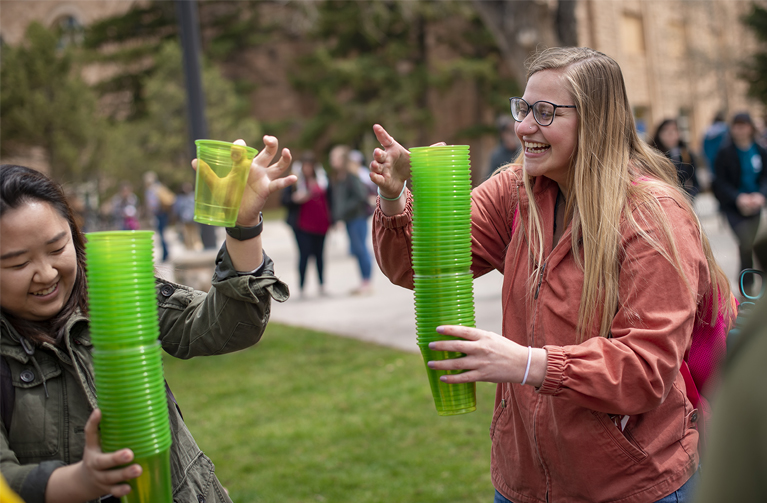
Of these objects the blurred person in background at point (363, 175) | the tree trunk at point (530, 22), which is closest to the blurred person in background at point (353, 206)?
the blurred person in background at point (363, 175)

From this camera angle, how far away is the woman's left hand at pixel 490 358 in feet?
5.46

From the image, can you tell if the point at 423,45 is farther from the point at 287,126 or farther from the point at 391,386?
the point at 391,386

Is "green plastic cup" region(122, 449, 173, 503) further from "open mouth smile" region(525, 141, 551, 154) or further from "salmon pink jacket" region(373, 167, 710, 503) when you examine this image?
"open mouth smile" region(525, 141, 551, 154)

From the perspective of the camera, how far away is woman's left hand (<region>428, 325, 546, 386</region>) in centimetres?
166

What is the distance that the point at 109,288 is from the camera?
1.40 meters

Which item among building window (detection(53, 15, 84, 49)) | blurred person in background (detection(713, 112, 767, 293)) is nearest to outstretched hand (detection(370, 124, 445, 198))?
blurred person in background (detection(713, 112, 767, 293))

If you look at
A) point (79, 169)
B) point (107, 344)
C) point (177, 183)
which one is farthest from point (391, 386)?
point (177, 183)

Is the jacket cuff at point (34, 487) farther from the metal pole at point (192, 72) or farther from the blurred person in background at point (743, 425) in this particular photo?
the metal pole at point (192, 72)

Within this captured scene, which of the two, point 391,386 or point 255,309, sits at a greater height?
point 255,309

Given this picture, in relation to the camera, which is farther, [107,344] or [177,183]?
[177,183]

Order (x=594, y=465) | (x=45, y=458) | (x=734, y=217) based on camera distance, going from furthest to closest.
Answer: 1. (x=734, y=217)
2. (x=594, y=465)
3. (x=45, y=458)

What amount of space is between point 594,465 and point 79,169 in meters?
22.9

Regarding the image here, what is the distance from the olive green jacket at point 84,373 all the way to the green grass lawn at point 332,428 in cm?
217

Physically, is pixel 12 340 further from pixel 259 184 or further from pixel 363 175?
pixel 363 175
